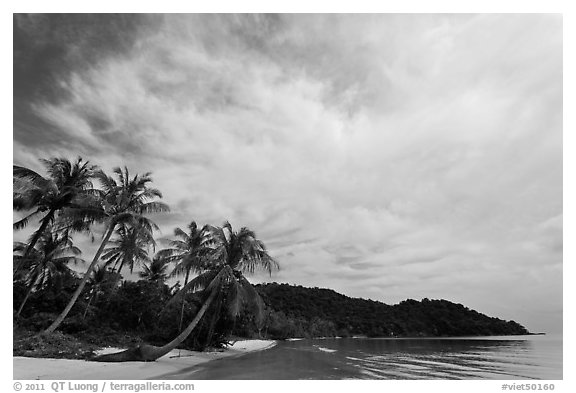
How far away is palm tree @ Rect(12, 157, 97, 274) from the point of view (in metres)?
14.9

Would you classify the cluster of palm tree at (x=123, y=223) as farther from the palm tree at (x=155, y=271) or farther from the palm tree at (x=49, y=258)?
the palm tree at (x=155, y=271)

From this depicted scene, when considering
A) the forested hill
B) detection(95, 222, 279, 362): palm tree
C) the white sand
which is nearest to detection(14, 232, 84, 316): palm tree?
detection(95, 222, 279, 362): palm tree

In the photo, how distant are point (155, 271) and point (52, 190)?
1937cm

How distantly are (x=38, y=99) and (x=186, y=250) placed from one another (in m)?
18.2

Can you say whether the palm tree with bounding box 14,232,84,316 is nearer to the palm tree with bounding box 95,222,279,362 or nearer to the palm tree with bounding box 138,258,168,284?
the palm tree with bounding box 138,258,168,284

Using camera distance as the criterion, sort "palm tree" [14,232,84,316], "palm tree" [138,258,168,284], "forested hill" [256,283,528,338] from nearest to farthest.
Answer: "palm tree" [14,232,84,316] → "palm tree" [138,258,168,284] → "forested hill" [256,283,528,338]

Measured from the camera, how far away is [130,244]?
68.4ft

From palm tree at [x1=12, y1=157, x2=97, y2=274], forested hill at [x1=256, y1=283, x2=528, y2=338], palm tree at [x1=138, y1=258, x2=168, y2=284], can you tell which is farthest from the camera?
forested hill at [x1=256, y1=283, x2=528, y2=338]

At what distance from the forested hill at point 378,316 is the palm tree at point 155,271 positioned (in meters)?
55.1

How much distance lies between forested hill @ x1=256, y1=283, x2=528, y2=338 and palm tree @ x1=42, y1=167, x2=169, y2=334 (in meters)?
69.5
